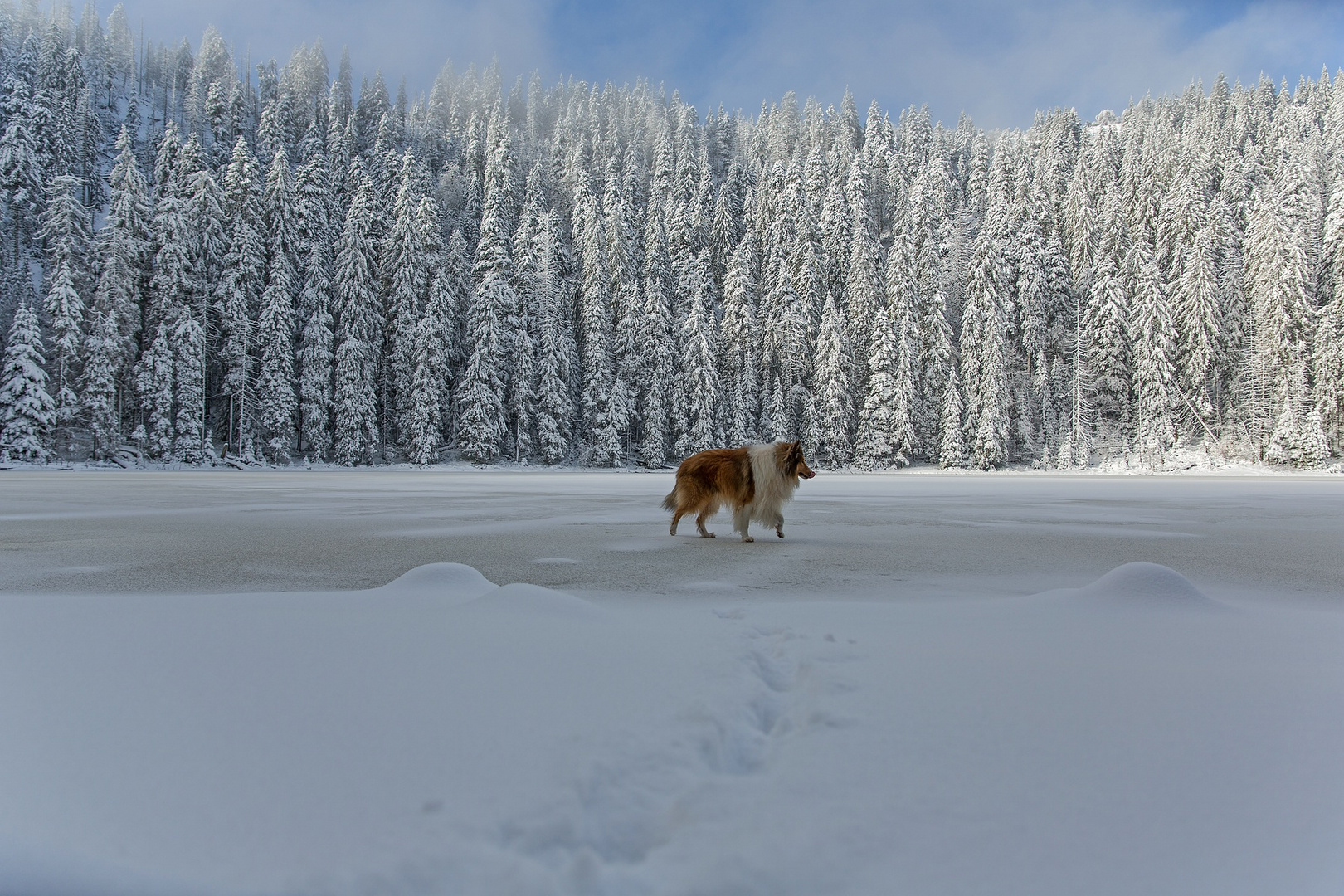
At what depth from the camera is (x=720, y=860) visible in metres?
1.23

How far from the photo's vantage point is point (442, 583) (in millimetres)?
3557

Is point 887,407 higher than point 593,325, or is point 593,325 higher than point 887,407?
point 593,325

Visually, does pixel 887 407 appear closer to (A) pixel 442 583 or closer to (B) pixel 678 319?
(B) pixel 678 319

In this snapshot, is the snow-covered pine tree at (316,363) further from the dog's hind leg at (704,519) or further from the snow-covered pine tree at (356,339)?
the dog's hind leg at (704,519)

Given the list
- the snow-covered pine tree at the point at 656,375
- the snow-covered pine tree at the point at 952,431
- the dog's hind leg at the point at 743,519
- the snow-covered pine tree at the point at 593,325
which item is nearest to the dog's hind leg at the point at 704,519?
the dog's hind leg at the point at 743,519

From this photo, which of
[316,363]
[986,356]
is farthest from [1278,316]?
[316,363]

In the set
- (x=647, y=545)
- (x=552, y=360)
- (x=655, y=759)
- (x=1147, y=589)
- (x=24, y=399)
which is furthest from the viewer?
(x=552, y=360)

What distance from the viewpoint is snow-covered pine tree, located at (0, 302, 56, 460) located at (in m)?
29.8

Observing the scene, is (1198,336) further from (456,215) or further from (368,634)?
(456,215)

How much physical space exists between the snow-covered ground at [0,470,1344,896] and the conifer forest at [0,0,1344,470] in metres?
32.6

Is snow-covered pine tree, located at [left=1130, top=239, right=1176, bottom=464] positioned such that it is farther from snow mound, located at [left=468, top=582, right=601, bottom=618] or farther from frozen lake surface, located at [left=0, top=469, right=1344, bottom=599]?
snow mound, located at [left=468, top=582, right=601, bottom=618]

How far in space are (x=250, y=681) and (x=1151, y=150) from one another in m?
62.3

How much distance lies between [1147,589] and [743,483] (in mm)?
4266

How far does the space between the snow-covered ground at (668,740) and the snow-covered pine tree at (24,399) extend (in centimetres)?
3598
